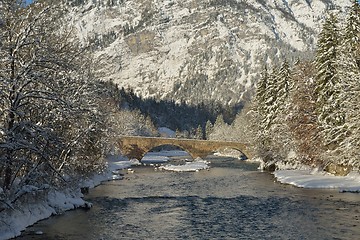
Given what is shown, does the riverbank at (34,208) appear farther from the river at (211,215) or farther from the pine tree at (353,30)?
the pine tree at (353,30)

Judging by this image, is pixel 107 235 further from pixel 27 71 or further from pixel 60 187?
pixel 27 71

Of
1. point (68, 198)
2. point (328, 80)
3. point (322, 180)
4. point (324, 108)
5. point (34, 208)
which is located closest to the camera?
point (34, 208)

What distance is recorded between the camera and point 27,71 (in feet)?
63.2

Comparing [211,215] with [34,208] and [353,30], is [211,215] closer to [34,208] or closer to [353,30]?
[34,208]

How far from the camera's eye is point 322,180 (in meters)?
44.1

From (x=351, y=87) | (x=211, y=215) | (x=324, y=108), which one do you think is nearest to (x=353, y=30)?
(x=351, y=87)

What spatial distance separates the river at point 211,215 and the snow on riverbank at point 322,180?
1.78m

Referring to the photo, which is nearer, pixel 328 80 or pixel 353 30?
pixel 353 30

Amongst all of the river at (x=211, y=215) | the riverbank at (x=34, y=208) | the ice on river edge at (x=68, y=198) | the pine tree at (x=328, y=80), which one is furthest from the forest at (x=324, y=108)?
the riverbank at (x=34, y=208)

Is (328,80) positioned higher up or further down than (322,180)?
higher up

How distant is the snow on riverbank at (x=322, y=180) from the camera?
39.6 m

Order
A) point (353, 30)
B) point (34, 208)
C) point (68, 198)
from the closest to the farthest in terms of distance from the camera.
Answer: point (34, 208), point (68, 198), point (353, 30)

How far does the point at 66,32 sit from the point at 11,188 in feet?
35.1

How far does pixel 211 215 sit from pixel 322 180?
62.1 ft
